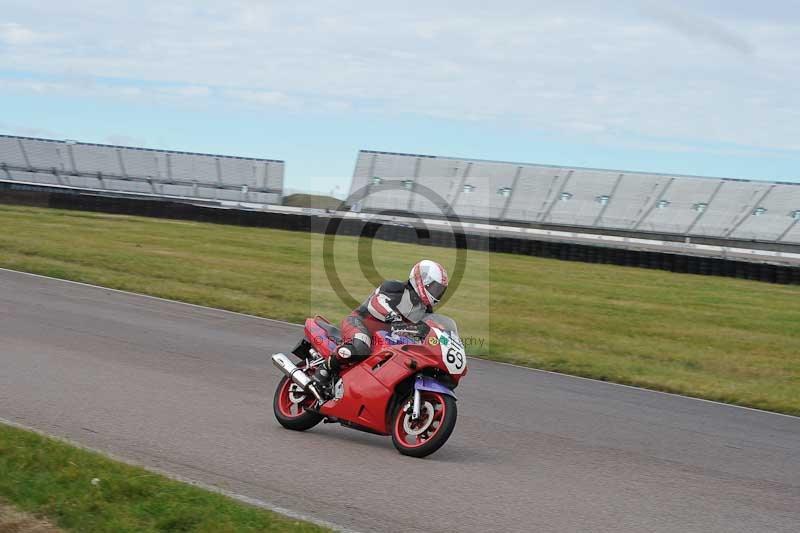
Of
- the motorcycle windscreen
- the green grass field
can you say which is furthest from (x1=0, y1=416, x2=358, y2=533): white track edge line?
the green grass field

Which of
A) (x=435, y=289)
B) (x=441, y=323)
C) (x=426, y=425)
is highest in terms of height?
(x=435, y=289)

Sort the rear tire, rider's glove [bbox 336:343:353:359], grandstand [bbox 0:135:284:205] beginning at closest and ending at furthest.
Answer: rider's glove [bbox 336:343:353:359], the rear tire, grandstand [bbox 0:135:284:205]

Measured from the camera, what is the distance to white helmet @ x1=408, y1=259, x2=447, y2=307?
7469 mm

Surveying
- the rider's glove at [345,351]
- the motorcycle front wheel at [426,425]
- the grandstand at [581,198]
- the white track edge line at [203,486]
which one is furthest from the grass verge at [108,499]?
the grandstand at [581,198]

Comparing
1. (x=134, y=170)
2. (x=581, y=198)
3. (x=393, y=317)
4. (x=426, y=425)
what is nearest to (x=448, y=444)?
(x=426, y=425)

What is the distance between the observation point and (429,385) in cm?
736

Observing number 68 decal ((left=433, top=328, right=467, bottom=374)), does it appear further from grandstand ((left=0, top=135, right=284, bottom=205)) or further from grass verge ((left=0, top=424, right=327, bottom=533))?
grandstand ((left=0, top=135, right=284, bottom=205))

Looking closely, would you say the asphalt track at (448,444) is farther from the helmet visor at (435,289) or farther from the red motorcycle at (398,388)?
the helmet visor at (435,289)

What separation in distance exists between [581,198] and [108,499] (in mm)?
47626

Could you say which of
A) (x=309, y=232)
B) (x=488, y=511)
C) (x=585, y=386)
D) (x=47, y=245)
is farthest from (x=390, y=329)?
(x=309, y=232)

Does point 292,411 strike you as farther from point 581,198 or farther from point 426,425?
point 581,198

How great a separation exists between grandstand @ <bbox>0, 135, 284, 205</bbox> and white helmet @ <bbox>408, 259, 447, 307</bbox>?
4704cm

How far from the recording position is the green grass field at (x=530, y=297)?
46.5 feet

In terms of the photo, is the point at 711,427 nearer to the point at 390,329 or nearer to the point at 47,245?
the point at 390,329
